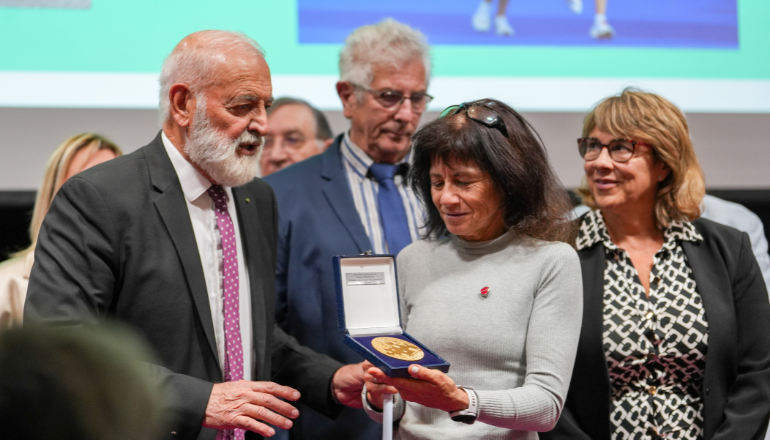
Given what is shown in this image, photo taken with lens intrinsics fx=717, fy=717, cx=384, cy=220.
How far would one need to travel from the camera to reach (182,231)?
6.63 feet

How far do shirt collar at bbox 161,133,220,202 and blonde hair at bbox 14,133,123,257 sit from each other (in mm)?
1220

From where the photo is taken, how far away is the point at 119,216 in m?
1.93

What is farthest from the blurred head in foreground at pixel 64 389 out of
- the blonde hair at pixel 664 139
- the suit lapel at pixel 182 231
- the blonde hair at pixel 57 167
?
the blonde hair at pixel 57 167

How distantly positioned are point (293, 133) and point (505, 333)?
2.54 metres

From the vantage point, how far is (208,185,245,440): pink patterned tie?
6.75 ft

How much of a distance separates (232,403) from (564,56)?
2837 millimetres

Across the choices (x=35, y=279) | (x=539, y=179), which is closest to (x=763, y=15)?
(x=539, y=179)

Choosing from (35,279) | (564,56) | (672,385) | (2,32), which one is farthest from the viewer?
(564,56)

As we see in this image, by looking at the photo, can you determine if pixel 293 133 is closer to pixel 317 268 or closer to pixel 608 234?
pixel 317 268

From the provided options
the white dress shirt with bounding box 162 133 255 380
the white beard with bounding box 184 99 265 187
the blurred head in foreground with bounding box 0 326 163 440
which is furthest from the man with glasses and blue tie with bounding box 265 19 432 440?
the blurred head in foreground with bounding box 0 326 163 440

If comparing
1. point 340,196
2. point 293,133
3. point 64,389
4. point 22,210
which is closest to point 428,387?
point 64,389

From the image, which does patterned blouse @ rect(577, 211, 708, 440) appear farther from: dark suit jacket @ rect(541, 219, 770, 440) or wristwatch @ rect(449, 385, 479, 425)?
wristwatch @ rect(449, 385, 479, 425)

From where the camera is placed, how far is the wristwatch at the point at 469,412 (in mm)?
1703

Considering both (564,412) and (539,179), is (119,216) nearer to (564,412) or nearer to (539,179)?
(539,179)
